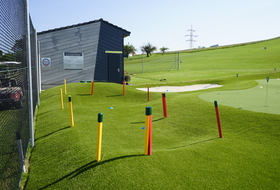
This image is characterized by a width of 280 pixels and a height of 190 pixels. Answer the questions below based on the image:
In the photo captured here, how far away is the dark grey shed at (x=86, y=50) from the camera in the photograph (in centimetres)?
2542

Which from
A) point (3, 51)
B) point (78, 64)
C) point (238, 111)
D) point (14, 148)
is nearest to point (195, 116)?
point (238, 111)

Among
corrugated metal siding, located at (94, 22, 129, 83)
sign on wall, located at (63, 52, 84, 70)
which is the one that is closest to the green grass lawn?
sign on wall, located at (63, 52, 84, 70)

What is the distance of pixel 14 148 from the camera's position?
17.8ft

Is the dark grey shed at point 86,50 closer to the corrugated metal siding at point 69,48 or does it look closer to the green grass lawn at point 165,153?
the corrugated metal siding at point 69,48

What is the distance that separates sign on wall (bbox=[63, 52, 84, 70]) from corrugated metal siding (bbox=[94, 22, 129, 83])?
5.29ft

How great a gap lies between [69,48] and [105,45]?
3598 millimetres

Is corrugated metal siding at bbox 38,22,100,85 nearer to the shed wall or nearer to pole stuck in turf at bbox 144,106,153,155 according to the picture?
the shed wall

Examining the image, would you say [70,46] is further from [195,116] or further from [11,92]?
[11,92]

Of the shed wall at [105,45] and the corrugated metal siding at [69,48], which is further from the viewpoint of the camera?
the shed wall at [105,45]

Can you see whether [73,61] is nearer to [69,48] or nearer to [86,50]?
[69,48]

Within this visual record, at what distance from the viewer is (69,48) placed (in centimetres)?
2594

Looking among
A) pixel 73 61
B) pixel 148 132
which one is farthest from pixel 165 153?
pixel 73 61

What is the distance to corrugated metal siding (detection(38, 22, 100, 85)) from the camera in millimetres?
25266

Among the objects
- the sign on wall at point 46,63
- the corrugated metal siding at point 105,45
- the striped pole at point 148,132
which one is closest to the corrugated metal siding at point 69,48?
the sign on wall at point 46,63
